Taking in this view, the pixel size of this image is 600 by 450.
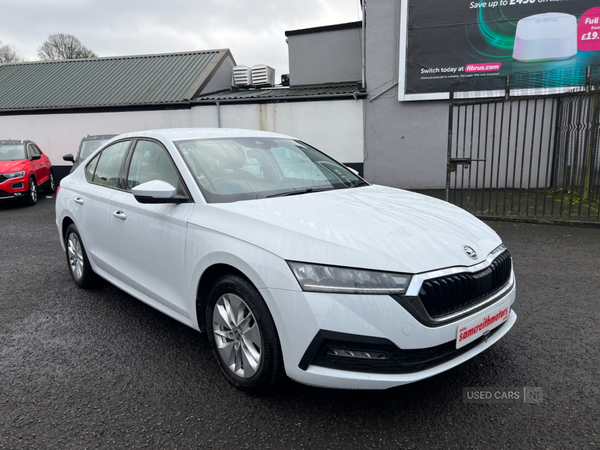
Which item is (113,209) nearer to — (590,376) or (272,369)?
(272,369)

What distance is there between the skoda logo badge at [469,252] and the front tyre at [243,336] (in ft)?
3.69

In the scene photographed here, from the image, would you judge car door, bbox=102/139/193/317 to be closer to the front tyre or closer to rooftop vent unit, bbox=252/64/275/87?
the front tyre

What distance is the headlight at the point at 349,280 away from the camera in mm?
2141

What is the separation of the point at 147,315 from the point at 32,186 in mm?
9367

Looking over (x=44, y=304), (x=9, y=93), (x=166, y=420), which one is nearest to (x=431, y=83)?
(x=44, y=304)

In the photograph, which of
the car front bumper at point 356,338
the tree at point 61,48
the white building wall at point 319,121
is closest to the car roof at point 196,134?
the car front bumper at point 356,338

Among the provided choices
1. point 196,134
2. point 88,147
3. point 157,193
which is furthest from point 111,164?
point 88,147

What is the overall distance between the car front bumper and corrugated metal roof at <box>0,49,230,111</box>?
1362 centimetres

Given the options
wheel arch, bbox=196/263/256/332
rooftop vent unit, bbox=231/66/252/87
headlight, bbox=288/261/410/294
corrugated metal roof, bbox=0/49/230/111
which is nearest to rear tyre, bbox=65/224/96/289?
wheel arch, bbox=196/263/256/332

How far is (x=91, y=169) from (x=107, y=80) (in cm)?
1510

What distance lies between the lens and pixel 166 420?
243cm

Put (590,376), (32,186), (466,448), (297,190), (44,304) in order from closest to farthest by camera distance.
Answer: (466,448)
(590,376)
(297,190)
(44,304)
(32,186)

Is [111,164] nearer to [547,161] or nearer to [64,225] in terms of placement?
[64,225]

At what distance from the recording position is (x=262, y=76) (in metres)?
17.5
